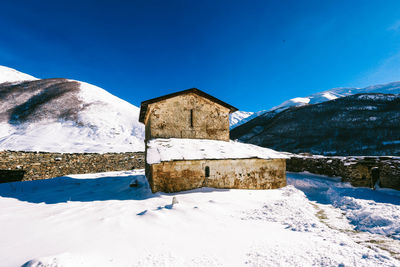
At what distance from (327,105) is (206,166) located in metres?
52.3

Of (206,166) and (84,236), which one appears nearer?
(84,236)

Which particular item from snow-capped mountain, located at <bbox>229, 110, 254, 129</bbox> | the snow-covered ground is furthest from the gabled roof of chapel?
snow-capped mountain, located at <bbox>229, 110, 254, 129</bbox>

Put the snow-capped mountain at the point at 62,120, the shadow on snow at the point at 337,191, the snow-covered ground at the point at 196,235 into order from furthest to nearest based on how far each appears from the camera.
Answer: the snow-capped mountain at the point at 62,120 < the shadow on snow at the point at 337,191 < the snow-covered ground at the point at 196,235

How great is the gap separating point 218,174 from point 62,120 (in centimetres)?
3884

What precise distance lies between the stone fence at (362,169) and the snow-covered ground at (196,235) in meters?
3.89

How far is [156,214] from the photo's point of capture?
4523 millimetres

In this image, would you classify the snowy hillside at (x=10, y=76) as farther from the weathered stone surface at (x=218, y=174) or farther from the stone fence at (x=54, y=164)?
the weathered stone surface at (x=218, y=174)

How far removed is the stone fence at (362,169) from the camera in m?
8.55

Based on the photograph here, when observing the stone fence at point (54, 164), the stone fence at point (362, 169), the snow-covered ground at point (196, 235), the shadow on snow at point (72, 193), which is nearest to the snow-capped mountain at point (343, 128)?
the stone fence at point (362, 169)

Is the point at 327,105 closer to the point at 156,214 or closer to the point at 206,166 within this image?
the point at 206,166

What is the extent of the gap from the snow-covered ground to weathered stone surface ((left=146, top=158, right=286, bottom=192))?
→ 116 cm

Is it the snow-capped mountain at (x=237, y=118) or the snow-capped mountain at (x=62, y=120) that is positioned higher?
the snow-capped mountain at (x=237, y=118)

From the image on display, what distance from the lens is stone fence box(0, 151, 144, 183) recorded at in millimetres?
10898

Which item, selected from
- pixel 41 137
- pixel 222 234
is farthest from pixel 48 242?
pixel 41 137
